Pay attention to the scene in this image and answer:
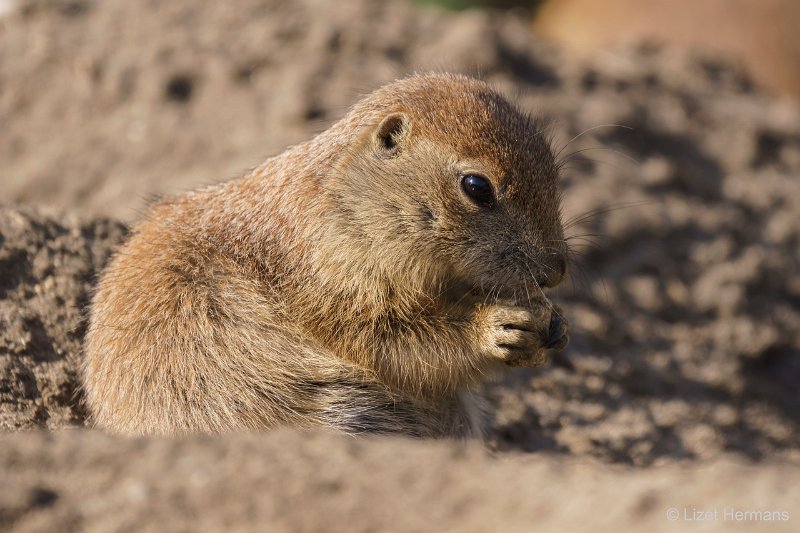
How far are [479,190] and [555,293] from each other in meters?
2.55

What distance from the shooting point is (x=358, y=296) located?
429 cm

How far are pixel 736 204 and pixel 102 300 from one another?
5255 millimetres

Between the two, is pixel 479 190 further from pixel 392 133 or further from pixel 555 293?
pixel 555 293

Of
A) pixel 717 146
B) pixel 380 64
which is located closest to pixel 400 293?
pixel 380 64

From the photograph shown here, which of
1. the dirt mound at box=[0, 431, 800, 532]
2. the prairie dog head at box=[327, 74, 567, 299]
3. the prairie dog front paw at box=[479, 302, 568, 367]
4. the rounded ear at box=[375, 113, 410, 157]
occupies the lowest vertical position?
the dirt mound at box=[0, 431, 800, 532]

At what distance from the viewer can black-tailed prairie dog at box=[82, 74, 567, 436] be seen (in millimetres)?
4238

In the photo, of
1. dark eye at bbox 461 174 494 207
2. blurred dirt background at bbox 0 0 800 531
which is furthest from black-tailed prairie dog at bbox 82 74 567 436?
blurred dirt background at bbox 0 0 800 531

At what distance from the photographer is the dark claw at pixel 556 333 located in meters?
4.41

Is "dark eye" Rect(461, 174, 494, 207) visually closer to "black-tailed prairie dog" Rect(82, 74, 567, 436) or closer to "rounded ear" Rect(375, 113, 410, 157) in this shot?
"black-tailed prairie dog" Rect(82, 74, 567, 436)

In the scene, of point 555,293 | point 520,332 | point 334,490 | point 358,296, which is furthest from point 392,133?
point 555,293

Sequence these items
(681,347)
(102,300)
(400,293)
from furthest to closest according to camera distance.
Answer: (681,347) → (102,300) → (400,293)

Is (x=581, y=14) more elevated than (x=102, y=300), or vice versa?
(x=581, y=14)

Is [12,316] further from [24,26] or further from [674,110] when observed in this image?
[674,110]

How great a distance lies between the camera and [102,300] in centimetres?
467
